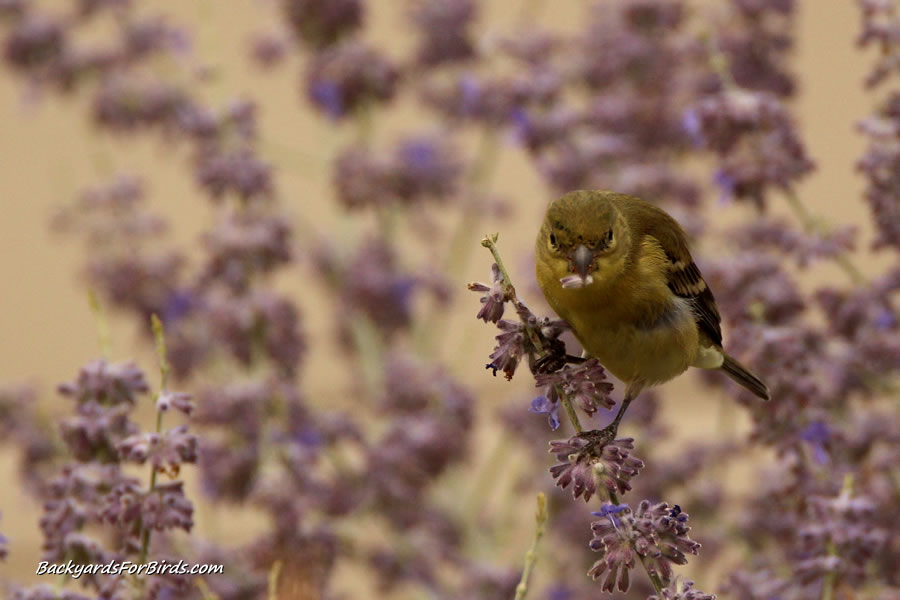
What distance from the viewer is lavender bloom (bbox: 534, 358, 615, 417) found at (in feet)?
6.65

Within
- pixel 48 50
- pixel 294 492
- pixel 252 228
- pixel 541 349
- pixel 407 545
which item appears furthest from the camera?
pixel 48 50

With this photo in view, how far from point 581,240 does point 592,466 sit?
625 mm

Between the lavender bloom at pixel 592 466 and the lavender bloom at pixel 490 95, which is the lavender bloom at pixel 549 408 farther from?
the lavender bloom at pixel 490 95

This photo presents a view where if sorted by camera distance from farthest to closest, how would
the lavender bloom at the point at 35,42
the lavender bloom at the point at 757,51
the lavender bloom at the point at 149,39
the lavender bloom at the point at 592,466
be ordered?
the lavender bloom at the point at 149,39
the lavender bloom at the point at 35,42
the lavender bloom at the point at 757,51
the lavender bloom at the point at 592,466

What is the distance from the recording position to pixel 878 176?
3320mm

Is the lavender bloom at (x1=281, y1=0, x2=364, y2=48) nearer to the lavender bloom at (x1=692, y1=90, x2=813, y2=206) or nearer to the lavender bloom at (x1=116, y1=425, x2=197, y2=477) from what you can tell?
the lavender bloom at (x1=692, y1=90, x2=813, y2=206)

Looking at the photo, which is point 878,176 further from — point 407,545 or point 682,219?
point 407,545

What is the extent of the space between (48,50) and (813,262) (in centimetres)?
358

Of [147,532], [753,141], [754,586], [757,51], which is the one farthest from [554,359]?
[757,51]

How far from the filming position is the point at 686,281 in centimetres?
293

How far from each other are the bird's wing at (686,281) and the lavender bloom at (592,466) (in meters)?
0.89

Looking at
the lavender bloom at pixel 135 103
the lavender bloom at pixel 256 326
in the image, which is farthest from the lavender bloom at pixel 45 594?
the lavender bloom at pixel 135 103

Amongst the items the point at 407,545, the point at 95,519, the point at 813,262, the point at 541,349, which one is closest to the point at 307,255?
the point at 407,545

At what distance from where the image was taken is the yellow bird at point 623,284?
247cm
